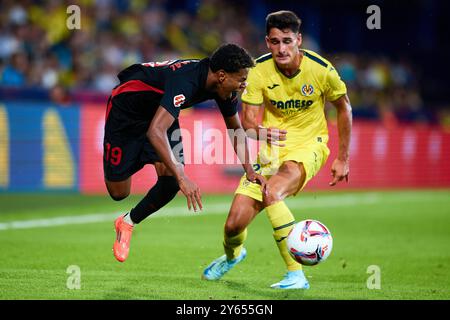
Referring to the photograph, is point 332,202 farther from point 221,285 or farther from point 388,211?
point 221,285

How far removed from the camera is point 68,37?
18.9 m

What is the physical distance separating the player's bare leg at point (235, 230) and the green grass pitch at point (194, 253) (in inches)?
5.3

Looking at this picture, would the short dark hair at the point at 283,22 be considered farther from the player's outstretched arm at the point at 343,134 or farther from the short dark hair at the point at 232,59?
the player's outstretched arm at the point at 343,134

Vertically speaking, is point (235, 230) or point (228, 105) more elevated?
point (228, 105)

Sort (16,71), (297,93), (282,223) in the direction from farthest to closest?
1. (16,71)
2. (297,93)
3. (282,223)

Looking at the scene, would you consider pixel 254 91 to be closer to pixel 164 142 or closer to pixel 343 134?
pixel 343 134

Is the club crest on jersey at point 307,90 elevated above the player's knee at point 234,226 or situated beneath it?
elevated above

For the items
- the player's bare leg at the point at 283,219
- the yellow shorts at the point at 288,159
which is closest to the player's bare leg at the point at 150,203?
the yellow shorts at the point at 288,159

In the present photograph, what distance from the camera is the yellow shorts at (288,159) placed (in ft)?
26.9

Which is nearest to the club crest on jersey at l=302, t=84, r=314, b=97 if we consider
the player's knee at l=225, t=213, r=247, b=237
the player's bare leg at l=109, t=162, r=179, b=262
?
the player's knee at l=225, t=213, r=247, b=237

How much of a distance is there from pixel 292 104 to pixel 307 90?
0.71 feet

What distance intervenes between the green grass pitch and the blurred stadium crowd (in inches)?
115

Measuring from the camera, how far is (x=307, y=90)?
8.34 meters

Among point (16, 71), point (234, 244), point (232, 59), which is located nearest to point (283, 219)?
point (234, 244)
